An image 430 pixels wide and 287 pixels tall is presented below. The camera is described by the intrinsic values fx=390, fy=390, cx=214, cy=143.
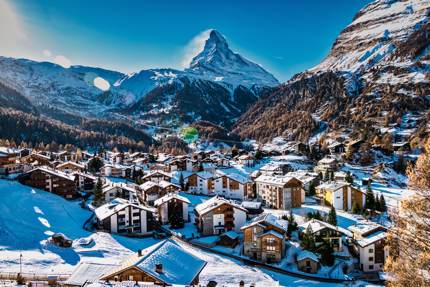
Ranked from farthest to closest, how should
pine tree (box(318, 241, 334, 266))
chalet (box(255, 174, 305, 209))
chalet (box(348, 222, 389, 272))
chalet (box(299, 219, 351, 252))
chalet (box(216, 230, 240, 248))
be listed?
chalet (box(255, 174, 305, 209)), chalet (box(216, 230, 240, 248)), chalet (box(299, 219, 351, 252)), pine tree (box(318, 241, 334, 266)), chalet (box(348, 222, 389, 272))

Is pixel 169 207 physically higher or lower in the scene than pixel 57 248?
higher

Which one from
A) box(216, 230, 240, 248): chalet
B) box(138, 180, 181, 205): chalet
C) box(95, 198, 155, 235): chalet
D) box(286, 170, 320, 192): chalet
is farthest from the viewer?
box(286, 170, 320, 192): chalet

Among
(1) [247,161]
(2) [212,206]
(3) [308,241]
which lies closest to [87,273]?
(3) [308,241]

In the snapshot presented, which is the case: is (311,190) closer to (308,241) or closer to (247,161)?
(308,241)

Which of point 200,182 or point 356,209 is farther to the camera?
point 200,182

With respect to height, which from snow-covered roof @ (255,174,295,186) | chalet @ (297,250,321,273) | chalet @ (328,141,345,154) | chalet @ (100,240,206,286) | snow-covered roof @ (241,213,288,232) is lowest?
chalet @ (297,250,321,273)

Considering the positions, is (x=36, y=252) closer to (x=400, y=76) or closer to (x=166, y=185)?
(x=166, y=185)

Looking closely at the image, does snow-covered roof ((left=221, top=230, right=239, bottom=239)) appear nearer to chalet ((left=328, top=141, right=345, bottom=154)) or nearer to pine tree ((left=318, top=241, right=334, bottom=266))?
pine tree ((left=318, top=241, right=334, bottom=266))

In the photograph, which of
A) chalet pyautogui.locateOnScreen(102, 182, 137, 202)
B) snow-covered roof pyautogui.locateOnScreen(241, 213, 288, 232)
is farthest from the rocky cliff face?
snow-covered roof pyautogui.locateOnScreen(241, 213, 288, 232)
